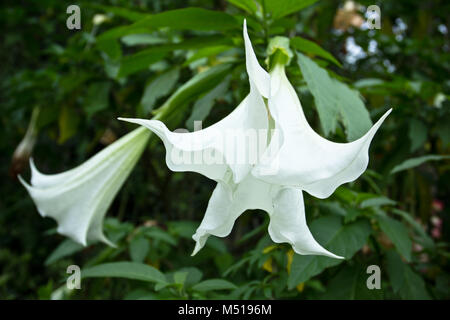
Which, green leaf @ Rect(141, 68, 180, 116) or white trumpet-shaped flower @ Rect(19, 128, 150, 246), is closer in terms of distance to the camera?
white trumpet-shaped flower @ Rect(19, 128, 150, 246)

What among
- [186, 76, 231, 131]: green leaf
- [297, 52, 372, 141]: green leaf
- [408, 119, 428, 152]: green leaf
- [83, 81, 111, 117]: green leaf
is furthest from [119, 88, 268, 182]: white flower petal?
[83, 81, 111, 117]: green leaf

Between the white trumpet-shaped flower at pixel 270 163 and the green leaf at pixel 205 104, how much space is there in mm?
224

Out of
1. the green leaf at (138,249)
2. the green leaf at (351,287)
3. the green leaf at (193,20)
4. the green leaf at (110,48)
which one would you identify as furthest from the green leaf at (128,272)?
the green leaf at (110,48)

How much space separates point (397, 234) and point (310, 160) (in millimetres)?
397

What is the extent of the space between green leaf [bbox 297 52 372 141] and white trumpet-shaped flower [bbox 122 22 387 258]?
0.09 metres

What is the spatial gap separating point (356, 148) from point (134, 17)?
66 cm

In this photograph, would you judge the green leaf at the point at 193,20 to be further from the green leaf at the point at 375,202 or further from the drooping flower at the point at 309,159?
the green leaf at the point at 375,202

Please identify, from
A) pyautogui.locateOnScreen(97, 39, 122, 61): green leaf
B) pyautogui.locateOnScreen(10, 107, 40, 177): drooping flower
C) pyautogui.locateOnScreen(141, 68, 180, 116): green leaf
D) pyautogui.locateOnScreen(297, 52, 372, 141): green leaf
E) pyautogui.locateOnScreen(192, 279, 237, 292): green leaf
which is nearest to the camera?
pyautogui.locateOnScreen(297, 52, 372, 141): green leaf

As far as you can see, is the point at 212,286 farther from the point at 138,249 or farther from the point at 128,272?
the point at 138,249

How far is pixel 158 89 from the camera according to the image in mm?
927

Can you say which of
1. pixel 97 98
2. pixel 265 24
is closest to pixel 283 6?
pixel 265 24

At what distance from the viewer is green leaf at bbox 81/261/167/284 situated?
71cm

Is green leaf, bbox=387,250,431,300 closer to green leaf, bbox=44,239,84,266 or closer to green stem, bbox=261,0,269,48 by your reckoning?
green stem, bbox=261,0,269,48

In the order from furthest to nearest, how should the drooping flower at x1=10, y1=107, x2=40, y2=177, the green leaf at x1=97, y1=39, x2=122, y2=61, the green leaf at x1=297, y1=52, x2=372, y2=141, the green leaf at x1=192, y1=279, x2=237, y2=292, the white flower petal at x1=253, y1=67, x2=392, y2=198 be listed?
the drooping flower at x1=10, y1=107, x2=40, y2=177 < the green leaf at x1=97, y1=39, x2=122, y2=61 < the green leaf at x1=192, y1=279, x2=237, y2=292 < the green leaf at x1=297, y1=52, x2=372, y2=141 < the white flower petal at x1=253, y1=67, x2=392, y2=198
